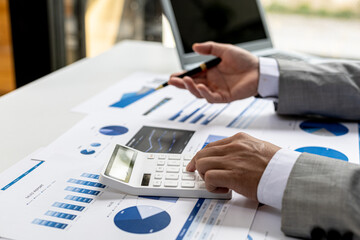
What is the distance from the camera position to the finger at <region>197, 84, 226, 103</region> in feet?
3.66

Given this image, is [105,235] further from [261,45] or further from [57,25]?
[57,25]

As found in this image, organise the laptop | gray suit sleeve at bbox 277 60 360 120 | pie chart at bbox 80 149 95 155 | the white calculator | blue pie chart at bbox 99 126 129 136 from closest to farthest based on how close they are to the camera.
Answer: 1. the white calculator
2. pie chart at bbox 80 149 95 155
3. blue pie chart at bbox 99 126 129 136
4. gray suit sleeve at bbox 277 60 360 120
5. the laptop

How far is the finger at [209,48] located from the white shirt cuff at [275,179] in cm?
51

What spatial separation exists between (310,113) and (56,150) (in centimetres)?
63

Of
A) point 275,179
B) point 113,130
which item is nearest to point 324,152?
point 275,179

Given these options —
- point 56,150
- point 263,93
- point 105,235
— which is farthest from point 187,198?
point 263,93

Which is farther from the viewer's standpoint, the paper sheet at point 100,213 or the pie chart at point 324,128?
the pie chart at point 324,128

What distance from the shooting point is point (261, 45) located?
1579 millimetres

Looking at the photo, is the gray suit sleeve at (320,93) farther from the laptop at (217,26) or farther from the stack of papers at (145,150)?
the laptop at (217,26)

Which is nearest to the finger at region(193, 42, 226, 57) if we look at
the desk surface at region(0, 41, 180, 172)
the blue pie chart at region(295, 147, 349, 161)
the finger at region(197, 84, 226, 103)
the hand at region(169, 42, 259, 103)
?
the hand at region(169, 42, 259, 103)

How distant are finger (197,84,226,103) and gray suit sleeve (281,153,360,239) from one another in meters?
0.43

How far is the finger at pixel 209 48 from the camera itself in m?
1.20

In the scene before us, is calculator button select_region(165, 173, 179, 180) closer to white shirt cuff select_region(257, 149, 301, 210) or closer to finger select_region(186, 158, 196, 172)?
finger select_region(186, 158, 196, 172)


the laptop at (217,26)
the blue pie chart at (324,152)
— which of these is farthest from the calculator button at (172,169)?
the laptop at (217,26)
